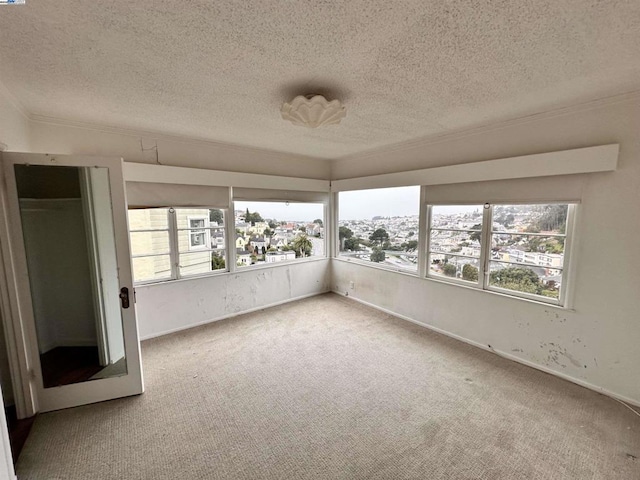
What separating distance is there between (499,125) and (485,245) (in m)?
1.23

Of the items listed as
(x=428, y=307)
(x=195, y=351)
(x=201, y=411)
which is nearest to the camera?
(x=201, y=411)

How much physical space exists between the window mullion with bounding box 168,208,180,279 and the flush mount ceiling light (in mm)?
2030

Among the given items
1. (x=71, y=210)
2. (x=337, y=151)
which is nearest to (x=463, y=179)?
(x=337, y=151)

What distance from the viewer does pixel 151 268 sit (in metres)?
3.21

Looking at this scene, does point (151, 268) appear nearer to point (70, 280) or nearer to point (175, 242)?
point (175, 242)

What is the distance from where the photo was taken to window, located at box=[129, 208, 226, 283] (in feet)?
10.2

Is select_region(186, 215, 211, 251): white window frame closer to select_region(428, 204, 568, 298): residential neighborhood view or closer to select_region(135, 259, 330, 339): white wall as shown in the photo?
select_region(135, 259, 330, 339): white wall

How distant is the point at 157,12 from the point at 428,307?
144 inches

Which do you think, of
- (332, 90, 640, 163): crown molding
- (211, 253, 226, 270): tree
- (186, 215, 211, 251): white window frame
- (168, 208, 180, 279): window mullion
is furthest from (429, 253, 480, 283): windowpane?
(168, 208, 180, 279): window mullion

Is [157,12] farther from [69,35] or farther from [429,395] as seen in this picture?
[429,395]

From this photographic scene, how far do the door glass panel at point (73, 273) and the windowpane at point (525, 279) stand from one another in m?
3.61

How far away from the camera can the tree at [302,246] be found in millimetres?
4629

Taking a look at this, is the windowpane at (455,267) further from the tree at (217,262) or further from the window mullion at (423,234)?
the tree at (217,262)

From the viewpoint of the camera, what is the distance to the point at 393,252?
4.04 meters
